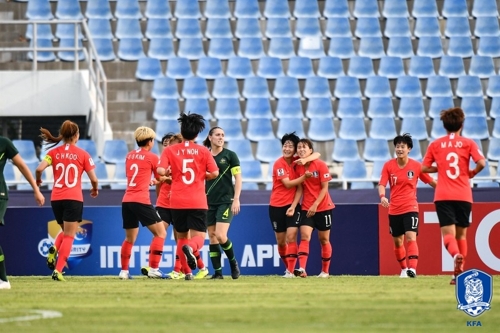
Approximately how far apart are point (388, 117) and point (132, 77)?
17.2 ft

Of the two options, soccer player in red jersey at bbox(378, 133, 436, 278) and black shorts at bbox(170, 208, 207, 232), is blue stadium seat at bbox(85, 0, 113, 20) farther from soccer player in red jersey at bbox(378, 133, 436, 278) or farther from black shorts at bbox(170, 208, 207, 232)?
black shorts at bbox(170, 208, 207, 232)

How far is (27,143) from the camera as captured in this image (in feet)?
63.0

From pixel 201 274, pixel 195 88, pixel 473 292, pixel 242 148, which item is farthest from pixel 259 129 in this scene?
pixel 473 292

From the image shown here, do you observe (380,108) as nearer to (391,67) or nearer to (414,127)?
(414,127)

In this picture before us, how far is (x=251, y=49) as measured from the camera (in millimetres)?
21828

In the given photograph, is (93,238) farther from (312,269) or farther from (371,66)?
(371,66)

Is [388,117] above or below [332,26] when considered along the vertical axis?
below

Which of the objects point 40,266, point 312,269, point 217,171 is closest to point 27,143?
point 40,266

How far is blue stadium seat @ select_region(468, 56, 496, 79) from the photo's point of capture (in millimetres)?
22172

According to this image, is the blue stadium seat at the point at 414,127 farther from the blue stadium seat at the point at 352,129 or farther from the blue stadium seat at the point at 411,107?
the blue stadium seat at the point at 352,129

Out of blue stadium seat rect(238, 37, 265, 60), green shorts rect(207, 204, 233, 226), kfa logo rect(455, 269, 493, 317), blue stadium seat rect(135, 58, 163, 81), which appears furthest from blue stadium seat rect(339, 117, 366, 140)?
kfa logo rect(455, 269, 493, 317)

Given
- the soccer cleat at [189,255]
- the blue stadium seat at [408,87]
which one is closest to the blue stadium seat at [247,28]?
the blue stadium seat at [408,87]

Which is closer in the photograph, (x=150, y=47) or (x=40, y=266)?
(x=40, y=266)

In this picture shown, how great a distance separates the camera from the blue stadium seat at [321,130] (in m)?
20.0
